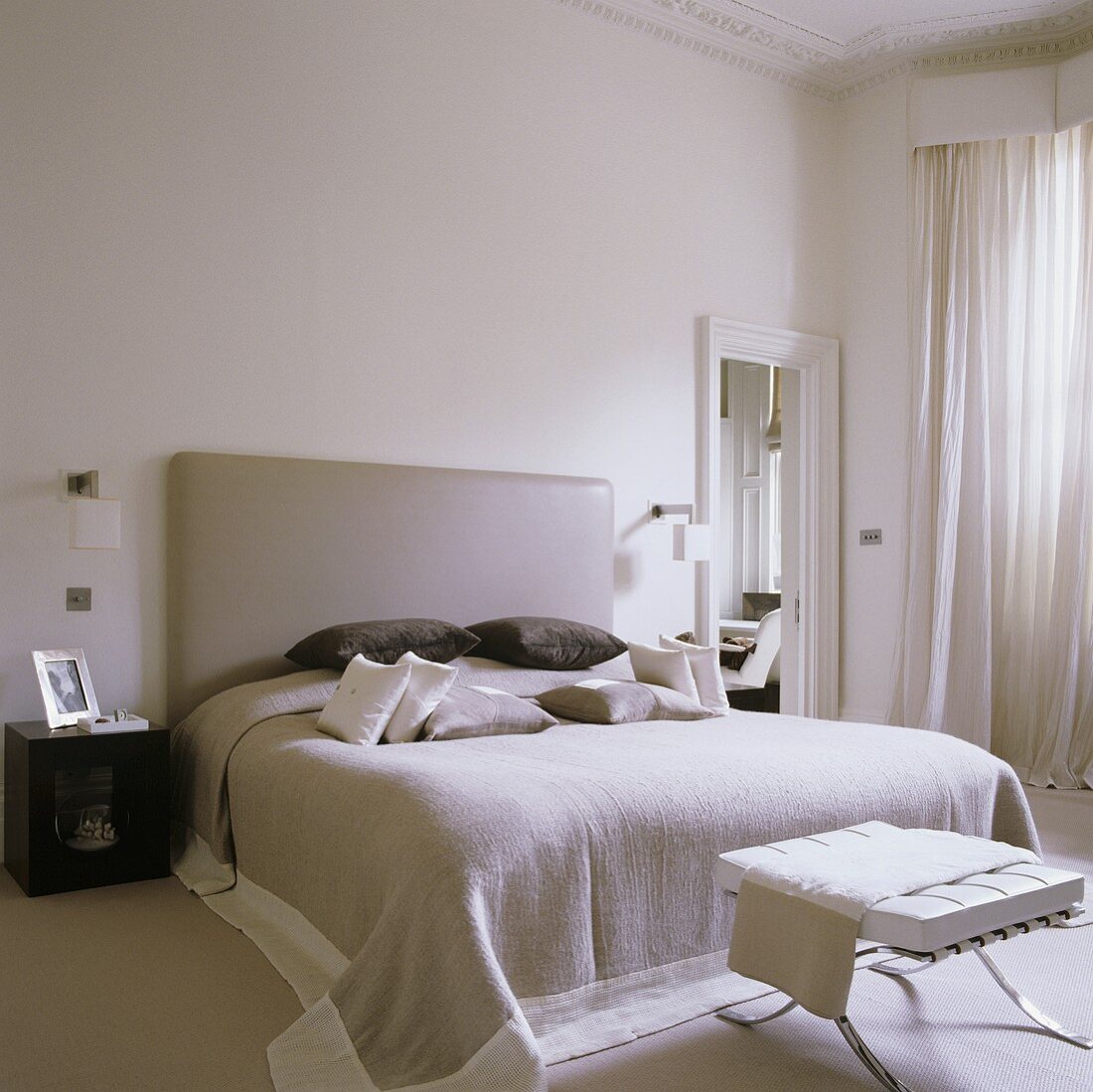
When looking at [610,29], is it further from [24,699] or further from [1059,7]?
[24,699]

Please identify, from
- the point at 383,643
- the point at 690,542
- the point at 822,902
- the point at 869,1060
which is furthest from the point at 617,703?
the point at 869,1060

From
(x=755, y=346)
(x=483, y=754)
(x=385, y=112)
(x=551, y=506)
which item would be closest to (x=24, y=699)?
(x=483, y=754)

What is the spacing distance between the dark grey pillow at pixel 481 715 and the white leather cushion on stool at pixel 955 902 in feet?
3.58

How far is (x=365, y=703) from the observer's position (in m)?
3.17

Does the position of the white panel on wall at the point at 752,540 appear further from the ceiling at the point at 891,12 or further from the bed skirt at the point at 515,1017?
the bed skirt at the point at 515,1017

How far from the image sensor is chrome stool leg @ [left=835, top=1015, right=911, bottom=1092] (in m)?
2.04

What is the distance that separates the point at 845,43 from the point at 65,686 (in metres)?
4.82

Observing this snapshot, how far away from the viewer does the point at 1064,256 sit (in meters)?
5.17

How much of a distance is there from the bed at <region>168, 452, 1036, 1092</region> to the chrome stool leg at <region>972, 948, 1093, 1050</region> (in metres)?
0.52

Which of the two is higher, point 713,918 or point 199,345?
point 199,345

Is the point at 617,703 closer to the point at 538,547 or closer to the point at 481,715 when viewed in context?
the point at 481,715

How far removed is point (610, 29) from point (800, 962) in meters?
4.42

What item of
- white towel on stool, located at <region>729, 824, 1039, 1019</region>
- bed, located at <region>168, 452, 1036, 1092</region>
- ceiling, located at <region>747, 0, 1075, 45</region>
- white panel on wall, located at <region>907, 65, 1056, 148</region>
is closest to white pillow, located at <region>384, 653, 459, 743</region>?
bed, located at <region>168, 452, 1036, 1092</region>

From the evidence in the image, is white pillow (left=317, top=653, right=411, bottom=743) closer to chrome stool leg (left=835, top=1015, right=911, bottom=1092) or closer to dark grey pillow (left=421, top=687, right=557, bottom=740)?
dark grey pillow (left=421, top=687, right=557, bottom=740)
